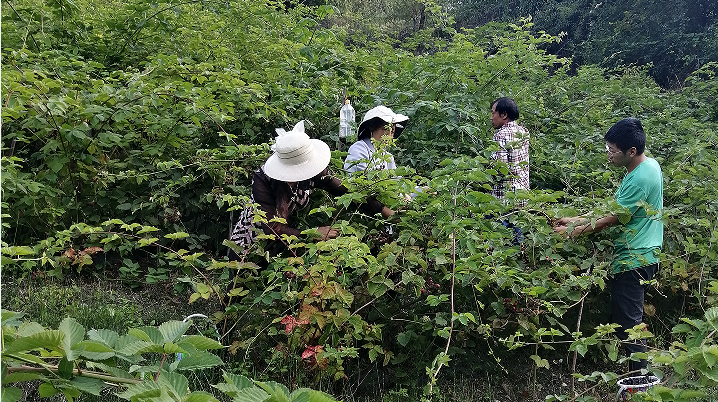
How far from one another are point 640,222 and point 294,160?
2088 millimetres

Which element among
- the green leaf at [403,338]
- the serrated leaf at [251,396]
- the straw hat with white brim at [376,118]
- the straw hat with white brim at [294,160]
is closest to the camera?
the serrated leaf at [251,396]

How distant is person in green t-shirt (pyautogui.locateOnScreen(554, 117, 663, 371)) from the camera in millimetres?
3277

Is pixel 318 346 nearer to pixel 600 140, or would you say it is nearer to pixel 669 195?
pixel 669 195

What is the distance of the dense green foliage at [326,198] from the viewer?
9.43ft

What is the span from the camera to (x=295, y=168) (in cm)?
328

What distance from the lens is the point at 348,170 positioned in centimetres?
368

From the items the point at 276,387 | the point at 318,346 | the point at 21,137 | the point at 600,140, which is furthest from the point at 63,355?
the point at 600,140

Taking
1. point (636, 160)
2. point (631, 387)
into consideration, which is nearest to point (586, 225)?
point (636, 160)

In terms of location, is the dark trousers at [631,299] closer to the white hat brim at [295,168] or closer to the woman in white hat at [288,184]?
the woman in white hat at [288,184]

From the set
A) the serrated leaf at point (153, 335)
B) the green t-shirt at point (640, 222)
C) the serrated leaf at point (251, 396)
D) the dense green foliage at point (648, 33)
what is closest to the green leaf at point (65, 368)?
the serrated leaf at point (153, 335)

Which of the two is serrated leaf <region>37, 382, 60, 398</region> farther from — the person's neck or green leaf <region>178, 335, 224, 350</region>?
the person's neck

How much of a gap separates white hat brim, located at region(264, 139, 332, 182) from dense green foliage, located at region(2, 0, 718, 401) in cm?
25

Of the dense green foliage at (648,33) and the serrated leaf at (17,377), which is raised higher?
the dense green foliage at (648,33)

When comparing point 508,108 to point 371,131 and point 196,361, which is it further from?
point 196,361
